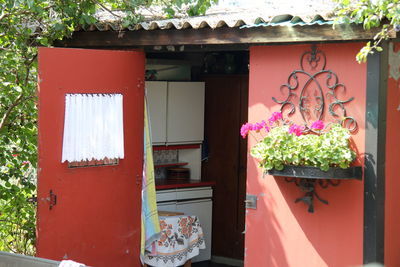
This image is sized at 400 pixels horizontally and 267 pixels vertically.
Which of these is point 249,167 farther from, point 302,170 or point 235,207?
point 235,207

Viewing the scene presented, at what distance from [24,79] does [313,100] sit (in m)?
3.45

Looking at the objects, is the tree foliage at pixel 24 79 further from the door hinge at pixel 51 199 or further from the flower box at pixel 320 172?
the flower box at pixel 320 172

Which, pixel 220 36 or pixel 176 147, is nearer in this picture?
pixel 220 36

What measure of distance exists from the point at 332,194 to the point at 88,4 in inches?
122

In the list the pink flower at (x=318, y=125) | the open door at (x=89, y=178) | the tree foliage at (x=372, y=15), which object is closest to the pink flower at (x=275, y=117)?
the pink flower at (x=318, y=125)

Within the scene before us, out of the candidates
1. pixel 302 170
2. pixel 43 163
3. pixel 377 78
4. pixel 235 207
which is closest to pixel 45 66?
pixel 43 163

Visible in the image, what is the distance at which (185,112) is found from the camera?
28.4ft

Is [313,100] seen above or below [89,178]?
above

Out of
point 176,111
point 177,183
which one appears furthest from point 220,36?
point 177,183

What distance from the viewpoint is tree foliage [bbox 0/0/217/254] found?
6801mm

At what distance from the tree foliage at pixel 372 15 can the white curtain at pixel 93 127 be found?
99.2 inches

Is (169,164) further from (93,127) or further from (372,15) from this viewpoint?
(372,15)

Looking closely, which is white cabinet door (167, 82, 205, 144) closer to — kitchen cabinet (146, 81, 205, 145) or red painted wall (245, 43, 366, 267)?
kitchen cabinet (146, 81, 205, 145)

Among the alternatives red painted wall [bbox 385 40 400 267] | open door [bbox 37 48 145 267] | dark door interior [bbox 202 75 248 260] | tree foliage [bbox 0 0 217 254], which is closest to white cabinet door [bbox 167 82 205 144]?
dark door interior [bbox 202 75 248 260]
